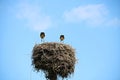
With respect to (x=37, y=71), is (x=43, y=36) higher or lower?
higher

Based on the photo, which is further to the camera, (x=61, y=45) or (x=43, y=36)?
(x=43, y=36)

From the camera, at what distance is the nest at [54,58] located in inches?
923

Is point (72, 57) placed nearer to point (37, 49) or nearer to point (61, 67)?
point (61, 67)

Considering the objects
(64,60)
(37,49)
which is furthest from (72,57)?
(37,49)

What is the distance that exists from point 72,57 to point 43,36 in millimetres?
2897

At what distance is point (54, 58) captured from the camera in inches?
924

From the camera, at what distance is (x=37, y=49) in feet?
78.4

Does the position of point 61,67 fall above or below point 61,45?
below

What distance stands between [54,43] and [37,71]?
2.40 meters

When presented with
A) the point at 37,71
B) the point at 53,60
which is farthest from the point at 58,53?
the point at 37,71

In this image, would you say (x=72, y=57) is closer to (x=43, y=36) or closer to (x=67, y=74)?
(x=67, y=74)

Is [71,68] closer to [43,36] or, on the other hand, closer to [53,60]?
[53,60]

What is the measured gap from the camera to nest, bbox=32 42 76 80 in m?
23.5

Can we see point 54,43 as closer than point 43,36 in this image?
Yes
